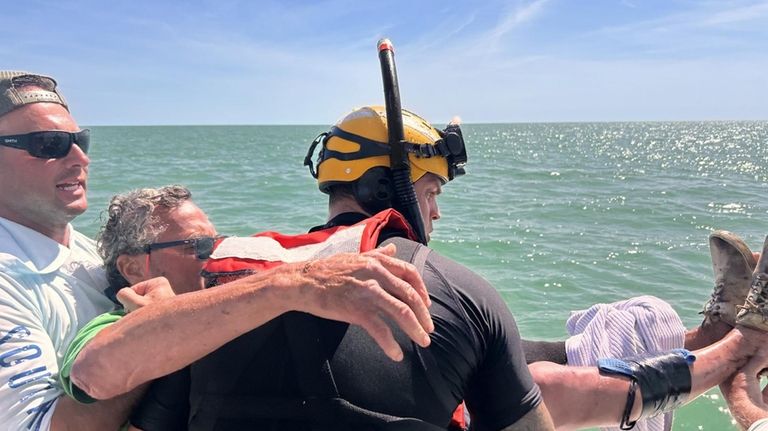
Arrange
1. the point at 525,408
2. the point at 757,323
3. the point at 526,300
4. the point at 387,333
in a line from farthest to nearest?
the point at 526,300 → the point at 757,323 → the point at 525,408 → the point at 387,333

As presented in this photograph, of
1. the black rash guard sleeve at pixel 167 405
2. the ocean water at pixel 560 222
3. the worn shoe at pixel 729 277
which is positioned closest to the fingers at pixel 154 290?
the black rash guard sleeve at pixel 167 405

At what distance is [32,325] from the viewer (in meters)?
2.41

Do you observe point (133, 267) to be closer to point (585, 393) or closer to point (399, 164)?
point (399, 164)

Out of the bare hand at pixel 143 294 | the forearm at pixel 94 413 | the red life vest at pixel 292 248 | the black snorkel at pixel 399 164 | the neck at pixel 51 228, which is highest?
the black snorkel at pixel 399 164

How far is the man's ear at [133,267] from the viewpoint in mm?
2742

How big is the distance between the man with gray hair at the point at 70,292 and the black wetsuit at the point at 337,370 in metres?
0.16

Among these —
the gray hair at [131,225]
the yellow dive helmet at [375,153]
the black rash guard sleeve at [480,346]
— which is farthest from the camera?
the yellow dive helmet at [375,153]

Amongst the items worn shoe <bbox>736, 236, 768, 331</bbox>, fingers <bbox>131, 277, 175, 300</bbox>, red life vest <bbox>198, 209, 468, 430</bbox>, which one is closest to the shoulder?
fingers <bbox>131, 277, 175, 300</bbox>

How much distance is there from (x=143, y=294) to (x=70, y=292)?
0.67 metres

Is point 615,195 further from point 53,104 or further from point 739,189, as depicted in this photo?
point 53,104

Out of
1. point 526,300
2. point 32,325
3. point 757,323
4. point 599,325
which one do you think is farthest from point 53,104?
point 526,300

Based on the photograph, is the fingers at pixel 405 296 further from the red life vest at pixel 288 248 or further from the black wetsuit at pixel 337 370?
the red life vest at pixel 288 248

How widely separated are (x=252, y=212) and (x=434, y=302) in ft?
46.0

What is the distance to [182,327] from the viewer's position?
1747 mm
